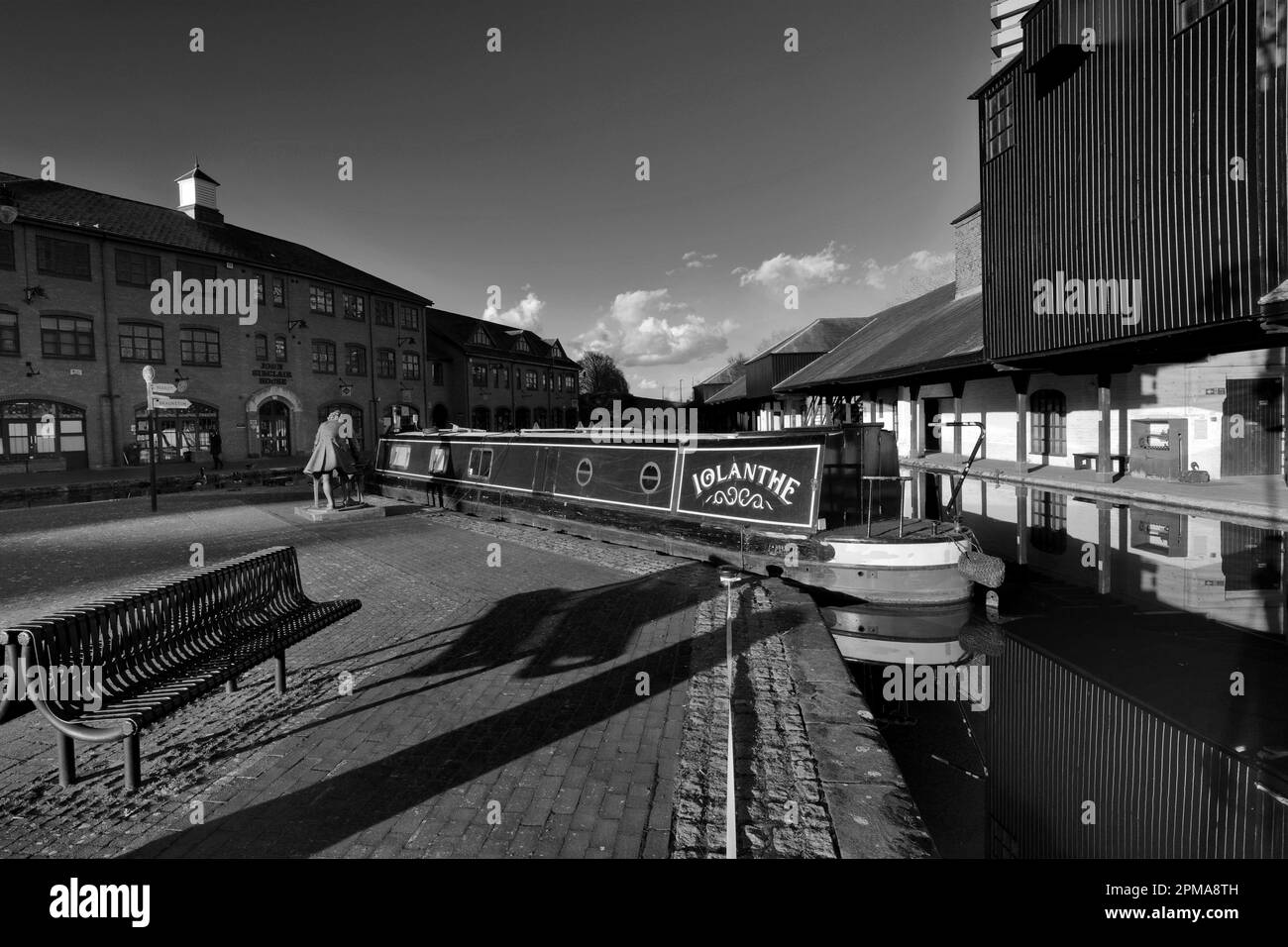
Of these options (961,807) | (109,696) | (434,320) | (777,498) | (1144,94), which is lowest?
(961,807)

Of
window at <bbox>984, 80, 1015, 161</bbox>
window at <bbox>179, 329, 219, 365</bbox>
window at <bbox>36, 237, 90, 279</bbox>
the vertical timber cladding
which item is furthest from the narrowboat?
window at <bbox>36, 237, 90, 279</bbox>

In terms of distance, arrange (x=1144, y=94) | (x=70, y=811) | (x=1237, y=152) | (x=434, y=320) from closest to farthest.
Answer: (x=70, y=811) → (x=1237, y=152) → (x=1144, y=94) → (x=434, y=320)

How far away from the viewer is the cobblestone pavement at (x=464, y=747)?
2.61 m

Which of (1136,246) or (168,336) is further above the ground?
(168,336)

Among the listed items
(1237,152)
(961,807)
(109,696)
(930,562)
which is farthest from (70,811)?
(1237,152)

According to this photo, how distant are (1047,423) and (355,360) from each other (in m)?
30.7

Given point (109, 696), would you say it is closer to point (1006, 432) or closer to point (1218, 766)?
point (1218, 766)

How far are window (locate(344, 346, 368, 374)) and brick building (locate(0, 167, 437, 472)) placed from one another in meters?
0.09

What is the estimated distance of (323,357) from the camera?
1196 inches

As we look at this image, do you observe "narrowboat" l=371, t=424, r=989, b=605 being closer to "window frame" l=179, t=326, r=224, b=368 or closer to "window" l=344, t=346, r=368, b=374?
"window frame" l=179, t=326, r=224, b=368

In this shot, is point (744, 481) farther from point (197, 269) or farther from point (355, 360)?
point (355, 360)

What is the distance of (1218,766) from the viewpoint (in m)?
3.75

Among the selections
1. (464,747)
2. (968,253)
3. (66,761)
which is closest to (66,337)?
(66,761)
